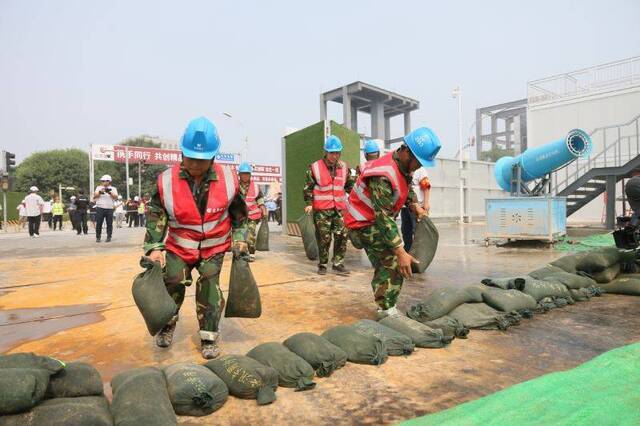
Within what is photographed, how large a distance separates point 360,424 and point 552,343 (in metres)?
1.66

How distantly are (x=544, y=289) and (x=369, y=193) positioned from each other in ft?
5.87

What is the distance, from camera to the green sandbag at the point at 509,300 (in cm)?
335

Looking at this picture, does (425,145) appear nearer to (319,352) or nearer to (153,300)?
(319,352)

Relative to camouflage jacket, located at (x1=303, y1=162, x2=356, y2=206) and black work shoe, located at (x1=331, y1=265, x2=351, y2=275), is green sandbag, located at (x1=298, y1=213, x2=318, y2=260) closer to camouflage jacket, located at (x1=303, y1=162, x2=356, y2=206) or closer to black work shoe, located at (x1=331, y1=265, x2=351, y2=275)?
camouflage jacket, located at (x1=303, y1=162, x2=356, y2=206)

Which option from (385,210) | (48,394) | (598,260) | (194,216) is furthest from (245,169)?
(48,394)

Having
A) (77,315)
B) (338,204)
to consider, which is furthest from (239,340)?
(338,204)

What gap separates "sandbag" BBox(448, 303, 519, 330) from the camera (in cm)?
313

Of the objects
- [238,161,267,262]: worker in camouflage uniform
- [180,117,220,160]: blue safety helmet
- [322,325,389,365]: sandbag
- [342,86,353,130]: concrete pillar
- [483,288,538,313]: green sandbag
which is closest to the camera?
[322,325,389,365]: sandbag

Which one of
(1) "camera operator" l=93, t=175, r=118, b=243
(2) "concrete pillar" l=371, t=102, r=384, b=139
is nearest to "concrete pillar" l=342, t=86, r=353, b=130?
(2) "concrete pillar" l=371, t=102, r=384, b=139

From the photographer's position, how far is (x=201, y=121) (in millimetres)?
2684

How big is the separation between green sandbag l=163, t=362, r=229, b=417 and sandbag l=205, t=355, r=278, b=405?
55 mm

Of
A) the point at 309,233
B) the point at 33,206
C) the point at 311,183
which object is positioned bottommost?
the point at 309,233

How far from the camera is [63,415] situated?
1.58 metres

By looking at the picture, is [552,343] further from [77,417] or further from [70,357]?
[70,357]
